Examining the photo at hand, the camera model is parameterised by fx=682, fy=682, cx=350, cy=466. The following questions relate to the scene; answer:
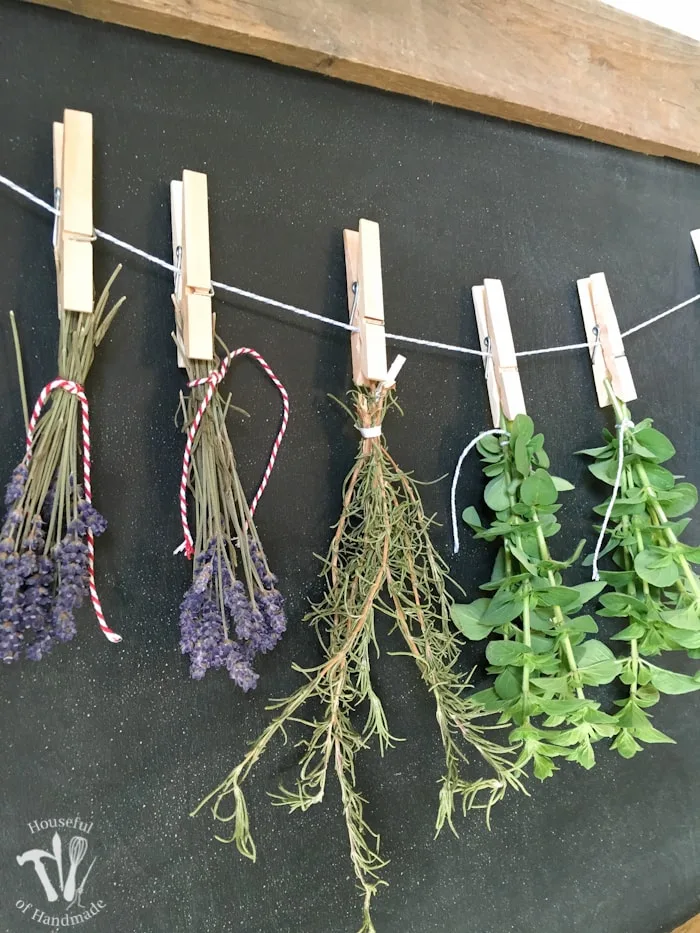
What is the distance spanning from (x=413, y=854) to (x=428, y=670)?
29 cm

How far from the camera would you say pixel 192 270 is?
77 cm

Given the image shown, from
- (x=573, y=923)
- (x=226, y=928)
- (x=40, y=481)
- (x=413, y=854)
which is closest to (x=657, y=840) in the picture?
(x=573, y=923)

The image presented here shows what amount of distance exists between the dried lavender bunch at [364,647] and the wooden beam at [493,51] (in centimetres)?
48

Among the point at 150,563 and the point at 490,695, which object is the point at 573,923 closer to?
the point at 490,695

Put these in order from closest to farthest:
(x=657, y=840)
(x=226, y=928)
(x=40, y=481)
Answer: (x=40, y=481) → (x=226, y=928) → (x=657, y=840)

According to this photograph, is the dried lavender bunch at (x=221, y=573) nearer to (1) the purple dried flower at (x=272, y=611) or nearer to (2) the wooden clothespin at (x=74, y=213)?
(1) the purple dried flower at (x=272, y=611)

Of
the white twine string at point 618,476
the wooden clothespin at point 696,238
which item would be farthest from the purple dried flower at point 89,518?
the wooden clothespin at point 696,238

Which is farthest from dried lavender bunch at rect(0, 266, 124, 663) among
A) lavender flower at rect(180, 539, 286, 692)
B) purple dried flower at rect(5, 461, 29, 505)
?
lavender flower at rect(180, 539, 286, 692)

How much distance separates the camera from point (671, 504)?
1.00 m

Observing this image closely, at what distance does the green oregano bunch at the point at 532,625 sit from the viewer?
0.86 m

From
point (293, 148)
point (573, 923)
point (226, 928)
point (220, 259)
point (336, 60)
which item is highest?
point (336, 60)

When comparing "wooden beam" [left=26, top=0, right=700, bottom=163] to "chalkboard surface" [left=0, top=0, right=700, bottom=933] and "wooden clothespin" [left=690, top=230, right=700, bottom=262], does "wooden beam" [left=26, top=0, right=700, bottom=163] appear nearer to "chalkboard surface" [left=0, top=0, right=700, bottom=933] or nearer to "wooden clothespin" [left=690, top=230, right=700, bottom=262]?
"chalkboard surface" [left=0, top=0, right=700, bottom=933]

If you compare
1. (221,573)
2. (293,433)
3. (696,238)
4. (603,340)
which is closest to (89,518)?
(221,573)

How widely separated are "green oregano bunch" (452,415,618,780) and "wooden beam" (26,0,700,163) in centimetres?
54
